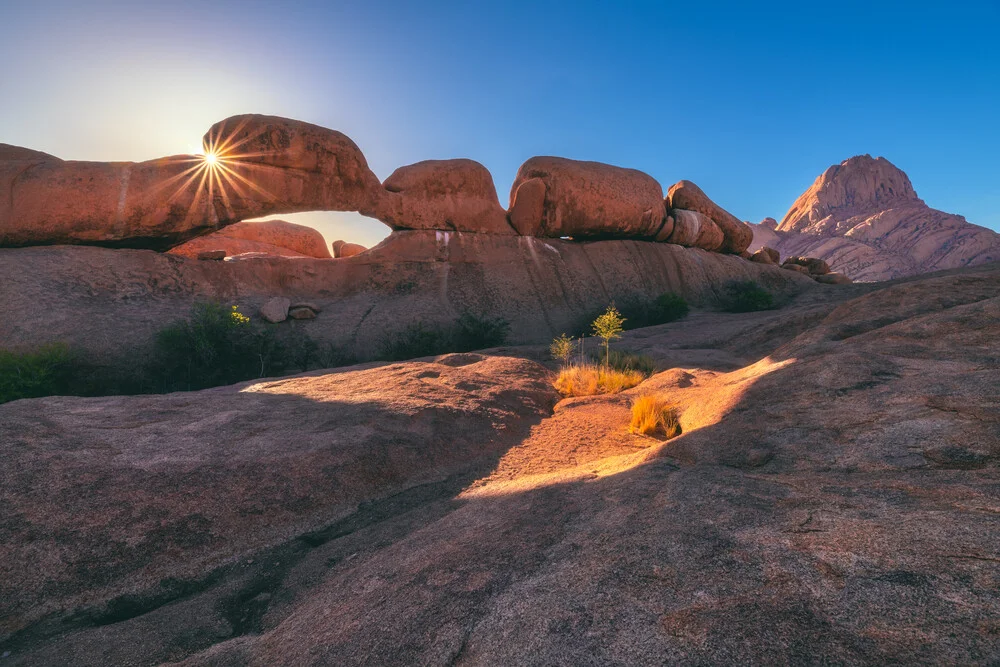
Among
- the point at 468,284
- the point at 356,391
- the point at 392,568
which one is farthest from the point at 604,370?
the point at 468,284

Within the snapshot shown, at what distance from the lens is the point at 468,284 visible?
549 inches

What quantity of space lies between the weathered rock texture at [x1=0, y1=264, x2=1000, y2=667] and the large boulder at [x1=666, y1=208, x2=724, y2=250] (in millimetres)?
14332

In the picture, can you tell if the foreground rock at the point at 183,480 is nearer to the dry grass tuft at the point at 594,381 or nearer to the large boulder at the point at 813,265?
the dry grass tuft at the point at 594,381

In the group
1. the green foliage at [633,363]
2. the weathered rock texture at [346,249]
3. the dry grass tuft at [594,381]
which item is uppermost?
the weathered rock texture at [346,249]

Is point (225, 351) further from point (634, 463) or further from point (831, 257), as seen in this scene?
Answer: point (831, 257)

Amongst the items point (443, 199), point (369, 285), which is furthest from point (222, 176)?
point (443, 199)

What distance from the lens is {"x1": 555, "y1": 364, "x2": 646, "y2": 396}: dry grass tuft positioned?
6.60m

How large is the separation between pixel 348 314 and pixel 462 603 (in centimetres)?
1121

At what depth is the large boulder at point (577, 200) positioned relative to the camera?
1551 centimetres

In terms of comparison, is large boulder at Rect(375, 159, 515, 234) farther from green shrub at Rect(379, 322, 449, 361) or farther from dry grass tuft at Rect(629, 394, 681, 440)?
dry grass tuft at Rect(629, 394, 681, 440)

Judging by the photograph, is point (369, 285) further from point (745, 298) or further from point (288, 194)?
point (745, 298)

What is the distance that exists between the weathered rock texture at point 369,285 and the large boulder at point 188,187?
0.59 m

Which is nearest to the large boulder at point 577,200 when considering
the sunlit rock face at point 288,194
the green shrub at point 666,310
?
the sunlit rock face at point 288,194

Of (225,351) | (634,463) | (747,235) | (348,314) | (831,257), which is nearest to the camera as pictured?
(634,463)
